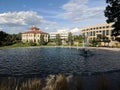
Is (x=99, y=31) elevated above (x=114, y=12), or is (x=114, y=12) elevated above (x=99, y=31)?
(x=99, y=31)

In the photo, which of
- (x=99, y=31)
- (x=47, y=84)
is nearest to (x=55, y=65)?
(x=47, y=84)

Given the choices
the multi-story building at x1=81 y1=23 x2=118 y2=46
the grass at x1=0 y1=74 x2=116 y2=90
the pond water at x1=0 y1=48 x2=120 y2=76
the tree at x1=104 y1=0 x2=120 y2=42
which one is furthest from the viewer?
the multi-story building at x1=81 y1=23 x2=118 y2=46

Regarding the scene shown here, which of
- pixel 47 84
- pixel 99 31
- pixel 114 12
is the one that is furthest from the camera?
pixel 99 31

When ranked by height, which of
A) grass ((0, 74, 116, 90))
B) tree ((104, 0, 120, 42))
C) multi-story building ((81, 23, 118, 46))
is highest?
multi-story building ((81, 23, 118, 46))

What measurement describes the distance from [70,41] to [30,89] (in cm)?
11312

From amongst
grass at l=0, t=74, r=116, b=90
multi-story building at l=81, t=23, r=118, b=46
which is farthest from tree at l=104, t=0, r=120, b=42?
multi-story building at l=81, t=23, r=118, b=46

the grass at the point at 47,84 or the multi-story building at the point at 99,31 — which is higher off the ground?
the multi-story building at the point at 99,31

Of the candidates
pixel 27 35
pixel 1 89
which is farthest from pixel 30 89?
pixel 27 35

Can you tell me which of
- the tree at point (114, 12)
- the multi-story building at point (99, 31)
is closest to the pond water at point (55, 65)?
the tree at point (114, 12)

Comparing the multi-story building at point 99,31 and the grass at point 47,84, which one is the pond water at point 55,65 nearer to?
the grass at point 47,84

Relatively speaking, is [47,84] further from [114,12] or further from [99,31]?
[99,31]

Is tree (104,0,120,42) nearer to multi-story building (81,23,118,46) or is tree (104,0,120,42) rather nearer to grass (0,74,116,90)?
grass (0,74,116,90)

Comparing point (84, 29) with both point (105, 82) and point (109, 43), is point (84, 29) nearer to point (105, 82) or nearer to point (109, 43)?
point (109, 43)

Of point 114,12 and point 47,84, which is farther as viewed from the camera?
point 114,12
